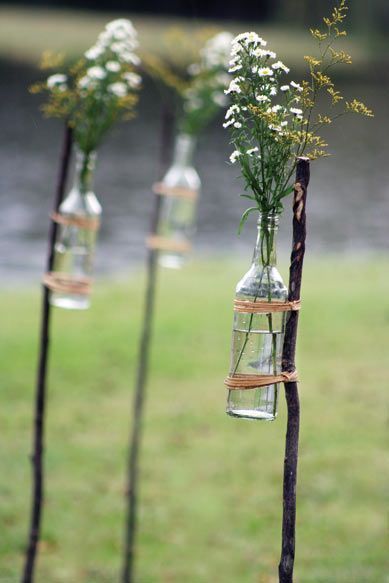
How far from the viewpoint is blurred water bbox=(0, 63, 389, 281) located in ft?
54.5

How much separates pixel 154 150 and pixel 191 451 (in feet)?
60.6

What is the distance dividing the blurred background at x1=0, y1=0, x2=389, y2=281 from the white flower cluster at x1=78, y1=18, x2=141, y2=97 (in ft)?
2.67

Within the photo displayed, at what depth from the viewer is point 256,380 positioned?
262cm

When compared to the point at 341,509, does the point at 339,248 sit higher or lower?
higher

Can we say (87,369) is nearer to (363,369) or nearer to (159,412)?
(159,412)

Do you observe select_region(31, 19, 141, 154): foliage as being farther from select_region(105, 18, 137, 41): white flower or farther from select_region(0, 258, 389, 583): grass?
select_region(0, 258, 389, 583): grass

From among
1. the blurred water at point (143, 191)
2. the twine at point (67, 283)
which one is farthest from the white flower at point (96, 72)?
the blurred water at point (143, 191)

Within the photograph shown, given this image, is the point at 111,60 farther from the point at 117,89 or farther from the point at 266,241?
the point at 266,241

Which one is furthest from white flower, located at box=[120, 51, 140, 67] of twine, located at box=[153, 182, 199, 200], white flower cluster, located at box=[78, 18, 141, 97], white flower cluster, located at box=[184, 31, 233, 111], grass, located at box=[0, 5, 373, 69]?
grass, located at box=[0, 5, 373, 69]

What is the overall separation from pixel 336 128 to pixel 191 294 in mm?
21567

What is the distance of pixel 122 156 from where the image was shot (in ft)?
81.9

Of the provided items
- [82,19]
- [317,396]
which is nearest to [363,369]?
[317,396]

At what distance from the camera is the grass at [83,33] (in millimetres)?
40219

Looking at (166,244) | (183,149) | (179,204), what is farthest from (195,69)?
(166,244)
